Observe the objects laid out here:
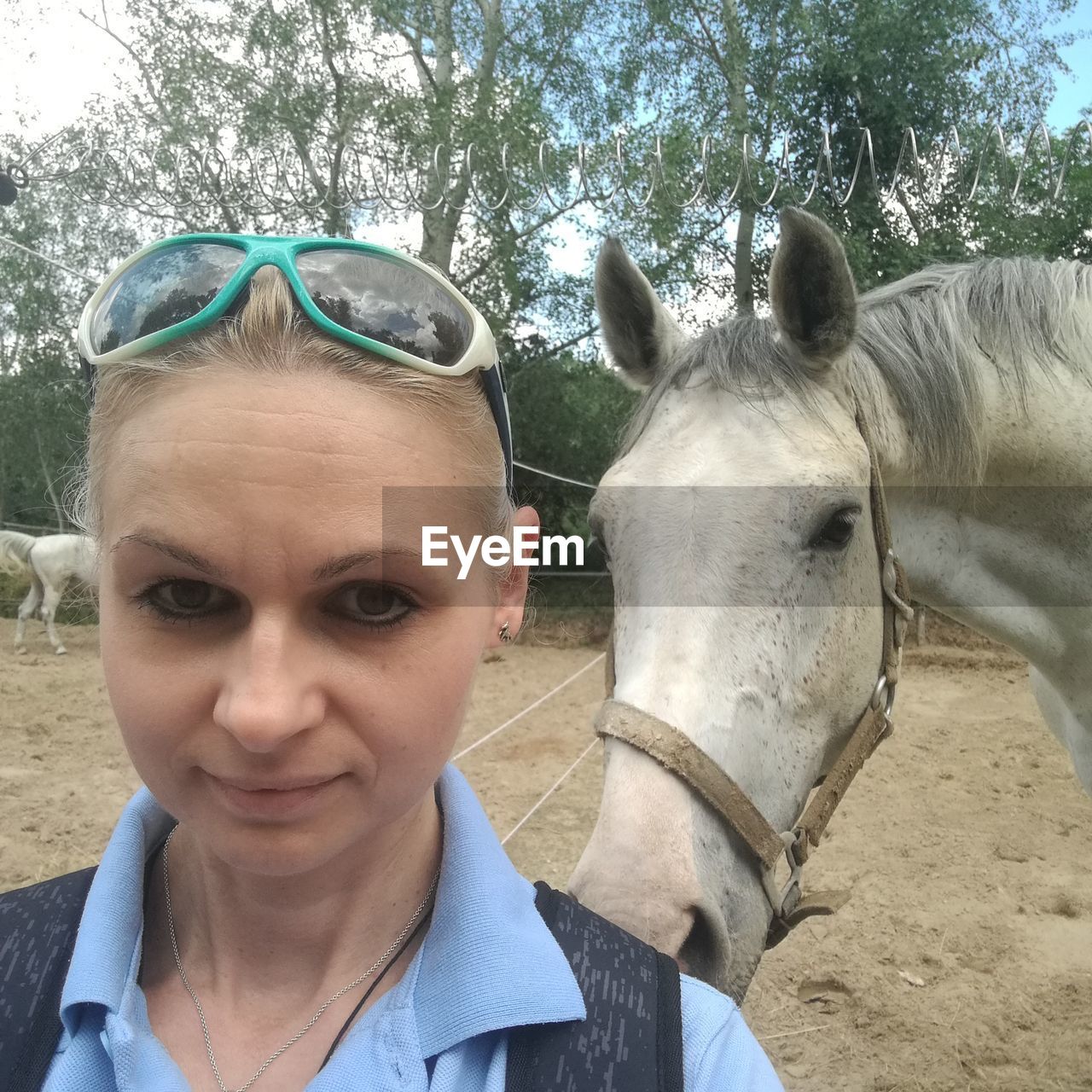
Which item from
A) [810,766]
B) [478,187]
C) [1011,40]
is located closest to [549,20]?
[478,187]

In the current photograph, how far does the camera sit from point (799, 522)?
1559 mm

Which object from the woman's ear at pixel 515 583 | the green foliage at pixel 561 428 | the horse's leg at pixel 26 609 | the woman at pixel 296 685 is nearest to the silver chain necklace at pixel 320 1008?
the woman at pixel 296 685

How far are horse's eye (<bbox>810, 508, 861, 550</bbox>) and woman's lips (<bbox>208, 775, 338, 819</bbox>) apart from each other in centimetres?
125

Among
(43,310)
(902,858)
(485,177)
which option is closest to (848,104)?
(485,177)

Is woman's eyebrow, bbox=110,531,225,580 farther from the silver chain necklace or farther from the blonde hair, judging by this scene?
the silver chain necklace

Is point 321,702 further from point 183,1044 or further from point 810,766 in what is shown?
point 810,766

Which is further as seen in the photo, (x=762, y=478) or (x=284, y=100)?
(x=284, y=100)

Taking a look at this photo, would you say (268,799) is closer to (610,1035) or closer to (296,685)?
(296,685)

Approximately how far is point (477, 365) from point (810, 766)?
47.1 inches

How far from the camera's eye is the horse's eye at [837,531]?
5.23 feet

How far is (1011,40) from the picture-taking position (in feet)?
27.9

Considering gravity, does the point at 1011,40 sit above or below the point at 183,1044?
above

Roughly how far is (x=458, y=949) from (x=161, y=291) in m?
0.73

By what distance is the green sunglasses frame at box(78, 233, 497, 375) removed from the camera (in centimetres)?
71
